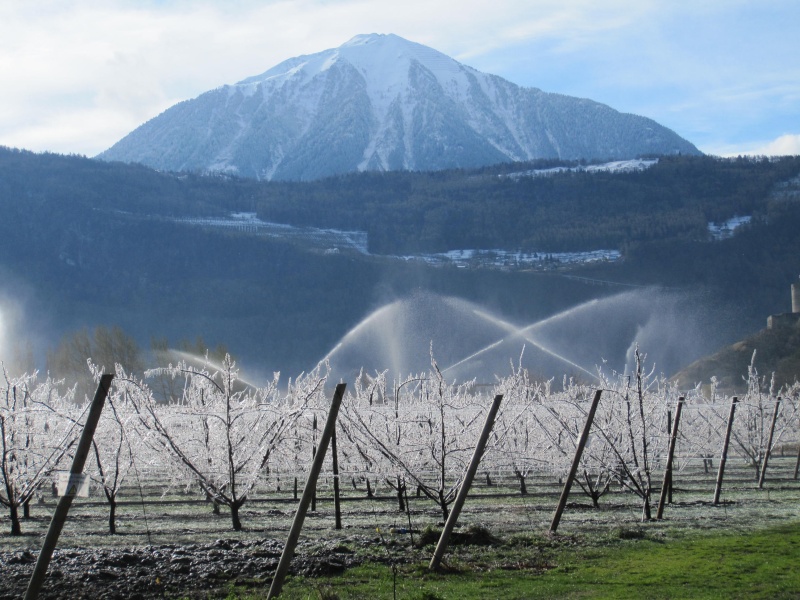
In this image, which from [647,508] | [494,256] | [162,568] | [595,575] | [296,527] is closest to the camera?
[296,527]

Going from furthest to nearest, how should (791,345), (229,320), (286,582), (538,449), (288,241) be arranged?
(288,241)
(229,320)
(791,345)
(538,449)
(286,582)

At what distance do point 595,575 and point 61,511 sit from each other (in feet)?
22.4

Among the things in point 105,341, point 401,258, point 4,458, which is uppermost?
point 401,258

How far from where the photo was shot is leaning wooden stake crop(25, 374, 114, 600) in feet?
29.8

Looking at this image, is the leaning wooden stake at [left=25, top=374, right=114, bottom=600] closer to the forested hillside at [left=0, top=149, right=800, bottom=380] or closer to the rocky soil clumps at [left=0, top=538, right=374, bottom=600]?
the rocky soil clumps at [left=0, top=538, right=374, bottom=600]

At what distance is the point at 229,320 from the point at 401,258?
189 ft

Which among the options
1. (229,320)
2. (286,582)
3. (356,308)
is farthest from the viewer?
(356,308)

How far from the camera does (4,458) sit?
65.1ft

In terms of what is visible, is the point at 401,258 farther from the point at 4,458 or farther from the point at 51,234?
the point at 4,458

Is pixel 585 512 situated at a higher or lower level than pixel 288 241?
lower

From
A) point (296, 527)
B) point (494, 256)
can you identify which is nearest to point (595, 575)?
point (296, 527)

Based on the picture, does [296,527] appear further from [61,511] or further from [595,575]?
[595,575]

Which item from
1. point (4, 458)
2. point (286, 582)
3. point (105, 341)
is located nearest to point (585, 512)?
point (286, 582)

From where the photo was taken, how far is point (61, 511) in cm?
935
